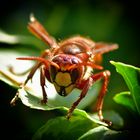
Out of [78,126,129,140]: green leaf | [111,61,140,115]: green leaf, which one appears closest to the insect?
[78,126,129,140]: green leaf

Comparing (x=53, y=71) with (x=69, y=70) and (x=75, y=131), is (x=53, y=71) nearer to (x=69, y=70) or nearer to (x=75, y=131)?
(x=69, y=70)

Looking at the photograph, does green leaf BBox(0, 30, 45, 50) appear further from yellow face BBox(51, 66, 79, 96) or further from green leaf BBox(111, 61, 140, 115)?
green leaf BBox(111, 61, 140, 115)

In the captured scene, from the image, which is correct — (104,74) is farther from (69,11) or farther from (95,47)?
(69,11)

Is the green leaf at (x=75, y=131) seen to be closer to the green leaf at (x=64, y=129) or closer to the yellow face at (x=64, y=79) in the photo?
the green leaf at (x=64, y=129)

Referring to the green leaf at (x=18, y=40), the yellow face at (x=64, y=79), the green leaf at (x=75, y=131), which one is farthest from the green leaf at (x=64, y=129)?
the green leaf at (x=18, y=40)

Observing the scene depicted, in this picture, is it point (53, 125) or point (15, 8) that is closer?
point (53, 125)

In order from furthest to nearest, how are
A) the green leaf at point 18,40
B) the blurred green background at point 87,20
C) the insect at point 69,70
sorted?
the blurred green background at point 87,20 → the green leaf at point 18,40 → the insect at point 69,70

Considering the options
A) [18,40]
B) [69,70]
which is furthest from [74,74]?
[18,40]

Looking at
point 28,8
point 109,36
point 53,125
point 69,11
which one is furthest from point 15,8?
point 53,125
